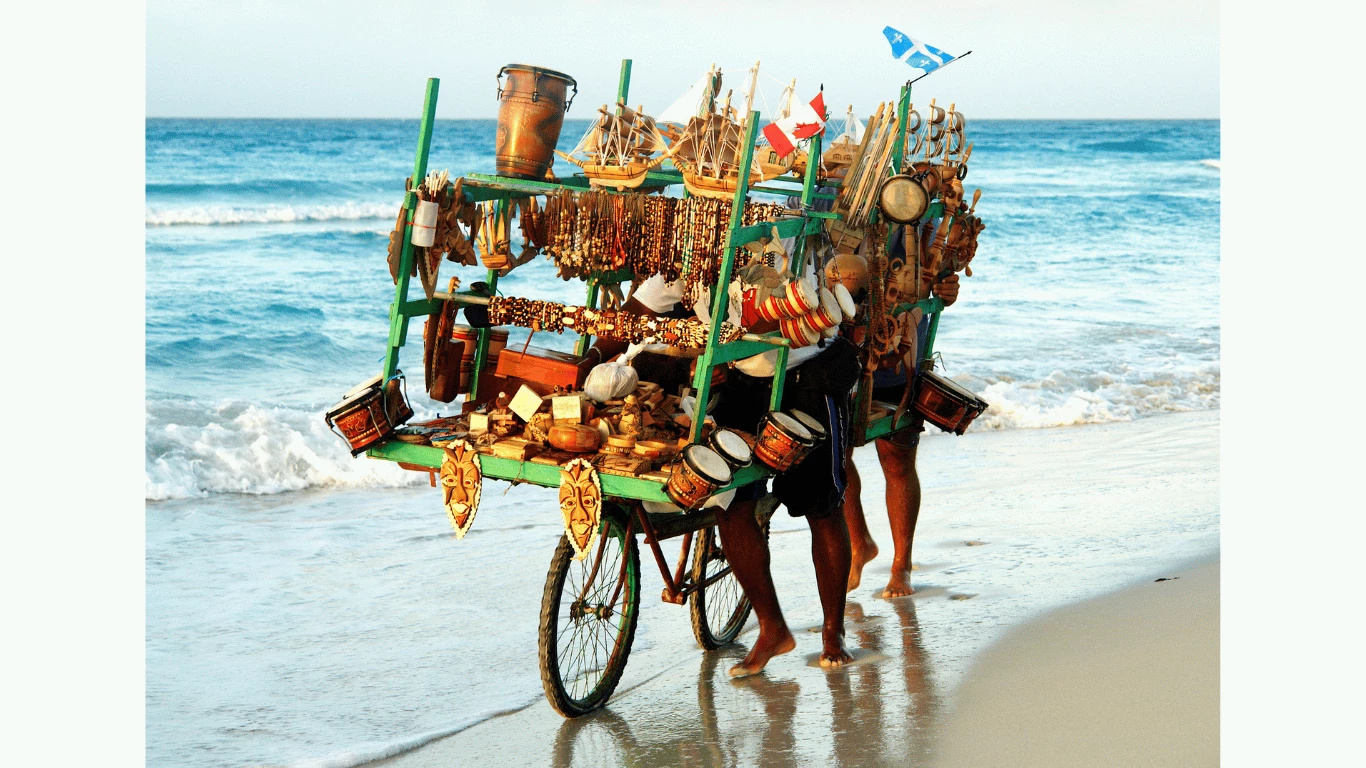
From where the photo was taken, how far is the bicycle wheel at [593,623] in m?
4.52

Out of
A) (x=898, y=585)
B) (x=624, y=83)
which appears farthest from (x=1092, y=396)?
(x=624, y=83)

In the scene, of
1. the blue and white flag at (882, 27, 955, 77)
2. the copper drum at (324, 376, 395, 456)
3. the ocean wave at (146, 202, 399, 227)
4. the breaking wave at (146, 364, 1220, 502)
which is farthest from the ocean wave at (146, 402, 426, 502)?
the ocean wave at (146, 202, 399, 227)

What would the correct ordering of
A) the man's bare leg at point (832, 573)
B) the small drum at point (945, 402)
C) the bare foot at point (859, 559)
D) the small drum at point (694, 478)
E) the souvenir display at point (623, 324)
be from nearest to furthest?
the small drum at point (694, 478) → the souvenir display at point (623, 324) → the man's bare leg at point (832, 573) → the small drum at point (945, 402) → the bare foot at point (859, 559)

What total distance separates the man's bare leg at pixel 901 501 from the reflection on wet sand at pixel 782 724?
80 cm

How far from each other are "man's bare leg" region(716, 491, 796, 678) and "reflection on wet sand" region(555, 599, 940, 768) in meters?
0.14

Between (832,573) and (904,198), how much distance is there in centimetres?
142

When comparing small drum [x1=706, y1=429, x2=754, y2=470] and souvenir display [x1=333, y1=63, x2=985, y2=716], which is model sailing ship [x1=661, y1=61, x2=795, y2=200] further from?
small drum [x1=706, y1=429, x2=754, y2=470]

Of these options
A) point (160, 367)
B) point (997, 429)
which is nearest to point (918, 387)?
point (997, 429)

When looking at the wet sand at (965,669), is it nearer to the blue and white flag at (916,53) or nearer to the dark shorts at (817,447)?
the dark shorts at (817,447)

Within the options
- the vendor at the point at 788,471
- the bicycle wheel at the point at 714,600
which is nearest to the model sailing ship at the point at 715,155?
the vendor at the point at 788,471

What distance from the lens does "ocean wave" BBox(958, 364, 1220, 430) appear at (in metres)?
10.6

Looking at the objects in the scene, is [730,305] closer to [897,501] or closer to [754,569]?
[754,569]

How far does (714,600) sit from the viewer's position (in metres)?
5.48
